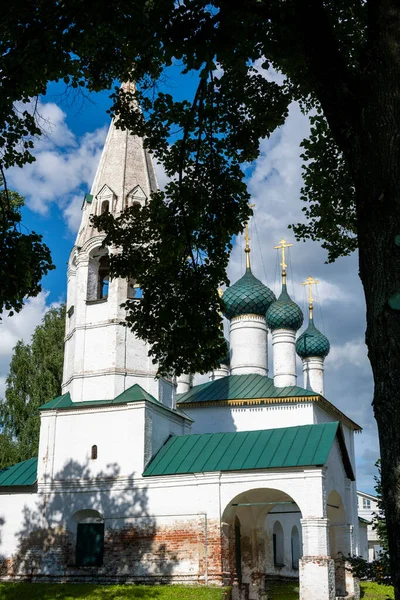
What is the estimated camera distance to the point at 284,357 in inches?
916

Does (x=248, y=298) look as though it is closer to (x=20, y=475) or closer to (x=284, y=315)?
(x=284, y=315)

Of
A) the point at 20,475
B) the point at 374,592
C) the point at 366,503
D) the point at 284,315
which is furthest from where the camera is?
the point at 366,503

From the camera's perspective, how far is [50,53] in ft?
22.0

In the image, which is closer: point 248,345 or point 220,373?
point 248,345

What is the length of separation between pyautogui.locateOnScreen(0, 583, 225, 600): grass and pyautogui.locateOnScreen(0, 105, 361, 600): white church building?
3.03 ft

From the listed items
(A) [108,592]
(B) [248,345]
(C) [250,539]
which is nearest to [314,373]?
(B) [248,345]

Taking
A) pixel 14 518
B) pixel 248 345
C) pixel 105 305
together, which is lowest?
pixel 14 518

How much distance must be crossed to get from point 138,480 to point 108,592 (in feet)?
9.66

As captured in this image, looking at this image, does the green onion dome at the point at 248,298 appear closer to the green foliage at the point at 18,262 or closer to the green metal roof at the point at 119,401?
the green metal roof at the point at 119,401

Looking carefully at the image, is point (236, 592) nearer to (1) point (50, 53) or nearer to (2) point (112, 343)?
(2) point (112, 343)

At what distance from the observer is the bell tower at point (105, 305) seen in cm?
1683

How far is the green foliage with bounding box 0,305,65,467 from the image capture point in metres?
24.5

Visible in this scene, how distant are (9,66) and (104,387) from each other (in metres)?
10.9

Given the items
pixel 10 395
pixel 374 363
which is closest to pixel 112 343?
pixel 10 395
